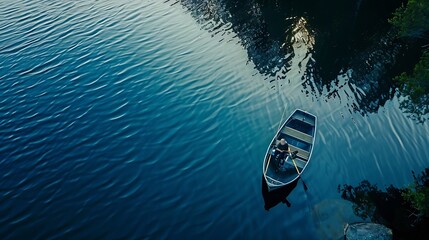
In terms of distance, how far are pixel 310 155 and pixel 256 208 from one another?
279 inches

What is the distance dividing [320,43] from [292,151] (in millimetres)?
23078

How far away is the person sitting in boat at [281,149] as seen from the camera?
86.8ft

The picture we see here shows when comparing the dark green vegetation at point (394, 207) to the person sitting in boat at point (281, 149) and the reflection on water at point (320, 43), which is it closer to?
the person sitting in boat at point (281, 149)

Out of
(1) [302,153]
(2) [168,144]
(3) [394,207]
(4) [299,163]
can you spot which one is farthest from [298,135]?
(2) [168,144]

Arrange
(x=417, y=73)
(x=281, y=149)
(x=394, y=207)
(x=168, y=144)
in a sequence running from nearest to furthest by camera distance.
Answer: (x=417, y=73) < (x=394, y=207) < (x=281, y=149) < (x=168, y=144)

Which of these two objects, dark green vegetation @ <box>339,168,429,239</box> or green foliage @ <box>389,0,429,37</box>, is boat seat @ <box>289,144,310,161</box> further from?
green foliage @ <box>389,0,429,37</box>

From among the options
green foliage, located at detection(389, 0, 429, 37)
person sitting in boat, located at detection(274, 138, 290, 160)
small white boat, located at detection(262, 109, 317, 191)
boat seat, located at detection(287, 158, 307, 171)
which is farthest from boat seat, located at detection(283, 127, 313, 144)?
green foliage, located at detection(389, 0, 429, 37)

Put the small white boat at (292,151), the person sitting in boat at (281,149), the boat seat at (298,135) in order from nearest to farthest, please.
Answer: the small white boat at (292,151) → the person sitting in boat at (281,149) → the boat seat at (298,135)

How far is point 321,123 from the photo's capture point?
31.7 m

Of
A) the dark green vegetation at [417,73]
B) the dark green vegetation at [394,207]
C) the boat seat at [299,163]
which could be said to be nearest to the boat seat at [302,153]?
the boat seat at [299,163]

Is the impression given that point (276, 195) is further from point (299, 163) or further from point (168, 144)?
point (168, 144)

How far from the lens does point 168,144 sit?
30.7 metres

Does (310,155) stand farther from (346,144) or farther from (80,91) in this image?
(80,91)

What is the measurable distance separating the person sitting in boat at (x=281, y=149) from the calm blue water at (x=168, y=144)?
242cm
